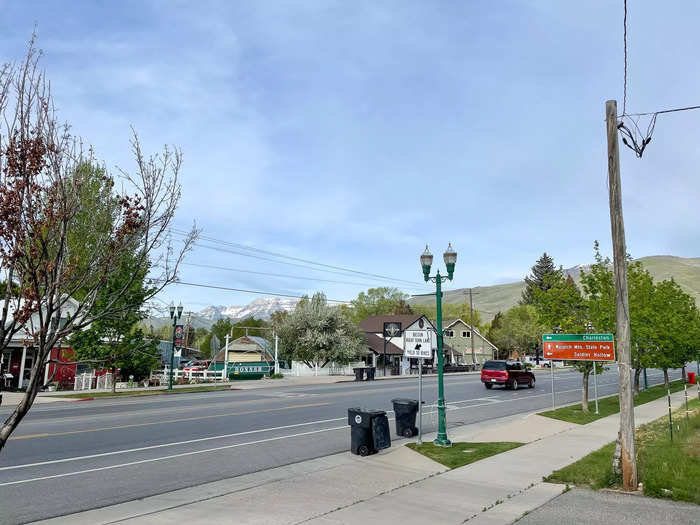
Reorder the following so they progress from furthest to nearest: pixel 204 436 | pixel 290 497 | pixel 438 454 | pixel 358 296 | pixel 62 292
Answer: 1. pixel 358 296
2. pixel 204 436
3. pixel 438 454
4. pixel 290 497
5. pixel 62 292

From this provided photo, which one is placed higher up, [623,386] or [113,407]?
[623,386]

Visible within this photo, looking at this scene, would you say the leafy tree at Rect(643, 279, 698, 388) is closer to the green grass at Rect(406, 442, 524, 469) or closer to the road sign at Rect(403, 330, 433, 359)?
the green grass at Rect(406, 442, 524, 469)

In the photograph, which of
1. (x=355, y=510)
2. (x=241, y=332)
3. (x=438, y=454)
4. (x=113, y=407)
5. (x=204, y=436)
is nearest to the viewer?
(x=355, y=510)

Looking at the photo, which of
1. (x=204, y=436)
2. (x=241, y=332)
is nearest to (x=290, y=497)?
(x=204, y=436)

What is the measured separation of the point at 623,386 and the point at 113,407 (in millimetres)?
19735

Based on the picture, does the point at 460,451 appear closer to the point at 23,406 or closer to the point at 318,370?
the point at 23,406

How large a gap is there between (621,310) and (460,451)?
5064 millimetres

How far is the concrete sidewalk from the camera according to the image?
722 centimetres

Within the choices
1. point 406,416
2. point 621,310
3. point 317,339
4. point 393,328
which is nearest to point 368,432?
point 406,416

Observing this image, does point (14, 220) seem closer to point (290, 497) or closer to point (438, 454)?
point (290, 497)

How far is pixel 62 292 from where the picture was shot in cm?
534

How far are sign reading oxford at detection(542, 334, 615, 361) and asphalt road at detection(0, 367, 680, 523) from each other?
3261 mm

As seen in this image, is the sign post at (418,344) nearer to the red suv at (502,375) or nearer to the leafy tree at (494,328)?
the red suv at (502,375)

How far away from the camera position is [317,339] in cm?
4975
